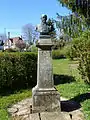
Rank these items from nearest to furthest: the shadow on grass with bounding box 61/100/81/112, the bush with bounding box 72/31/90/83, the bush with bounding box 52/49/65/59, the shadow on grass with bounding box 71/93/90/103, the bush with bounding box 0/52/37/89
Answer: the shadow on grass with bounding box 61/100/81/112, the shadow on grass with bounding box 71/93/90/103, the bush with bounding box 72/31/90/83, the bush with bounding box 0/52/37/89, the bush with bounding box 52/49/65/59

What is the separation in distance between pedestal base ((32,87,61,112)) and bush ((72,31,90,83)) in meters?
3.51

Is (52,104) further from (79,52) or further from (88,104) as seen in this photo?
(79,52)

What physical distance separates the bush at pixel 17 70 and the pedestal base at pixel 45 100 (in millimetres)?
4632

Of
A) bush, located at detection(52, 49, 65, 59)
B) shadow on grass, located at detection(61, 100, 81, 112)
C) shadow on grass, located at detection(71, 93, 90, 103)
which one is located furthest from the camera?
bush, located at detection(52, 49, 65, 59)

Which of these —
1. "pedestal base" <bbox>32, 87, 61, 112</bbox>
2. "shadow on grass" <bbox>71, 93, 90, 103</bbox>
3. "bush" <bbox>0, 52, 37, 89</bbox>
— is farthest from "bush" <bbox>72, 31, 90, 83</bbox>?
"pedestal base" <bbox>32, 87, 61, 112</bbox>

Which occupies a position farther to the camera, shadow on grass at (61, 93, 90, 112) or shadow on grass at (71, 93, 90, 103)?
shadow on grass at (71, 93, 90, 103)

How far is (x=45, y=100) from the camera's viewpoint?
7.18 metres

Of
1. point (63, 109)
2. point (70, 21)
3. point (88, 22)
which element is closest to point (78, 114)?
point (63, 109)

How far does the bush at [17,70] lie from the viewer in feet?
38.5

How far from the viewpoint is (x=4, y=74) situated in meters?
11.6

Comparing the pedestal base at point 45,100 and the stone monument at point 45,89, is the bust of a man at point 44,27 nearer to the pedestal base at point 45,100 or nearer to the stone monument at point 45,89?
the stone monument at point 45,89

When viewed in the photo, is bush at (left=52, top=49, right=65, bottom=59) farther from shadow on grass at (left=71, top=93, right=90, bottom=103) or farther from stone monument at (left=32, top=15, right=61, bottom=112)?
stone monument at (left=32, top=15, right=61, bottom=112)

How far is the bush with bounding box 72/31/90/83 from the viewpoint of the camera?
10.2 m

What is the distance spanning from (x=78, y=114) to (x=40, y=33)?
7.52 feet
